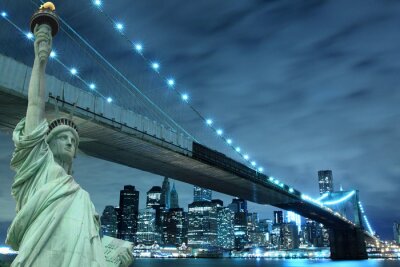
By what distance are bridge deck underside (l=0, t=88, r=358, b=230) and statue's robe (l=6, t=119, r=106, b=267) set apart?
49.2 ft

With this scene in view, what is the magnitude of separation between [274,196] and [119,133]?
35031 mm

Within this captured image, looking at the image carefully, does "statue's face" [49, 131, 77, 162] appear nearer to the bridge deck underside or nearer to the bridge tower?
the bridge deck underside

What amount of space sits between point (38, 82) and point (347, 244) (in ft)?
277

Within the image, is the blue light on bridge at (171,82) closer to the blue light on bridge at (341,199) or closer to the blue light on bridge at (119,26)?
the blue light on bridge at (119,26)

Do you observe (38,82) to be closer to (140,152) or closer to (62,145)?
(62,145)

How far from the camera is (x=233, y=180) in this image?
4331 centimetres

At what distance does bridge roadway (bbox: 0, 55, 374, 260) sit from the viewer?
1962 centimetres

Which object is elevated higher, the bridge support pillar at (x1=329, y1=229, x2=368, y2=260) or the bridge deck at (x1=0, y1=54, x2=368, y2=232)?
the bridge deck at (x1=0, y1=54, x2=368, y2=232)

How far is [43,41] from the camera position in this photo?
5.89 m

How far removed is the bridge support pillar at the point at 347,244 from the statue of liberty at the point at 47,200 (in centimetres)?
8316

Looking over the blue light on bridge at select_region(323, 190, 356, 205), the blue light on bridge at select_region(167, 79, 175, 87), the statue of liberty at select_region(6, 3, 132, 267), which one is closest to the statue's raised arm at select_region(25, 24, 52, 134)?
the statue of liberty at select_region(6, 3, 132, 267)

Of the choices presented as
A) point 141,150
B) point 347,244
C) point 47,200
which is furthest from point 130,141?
point 347,244

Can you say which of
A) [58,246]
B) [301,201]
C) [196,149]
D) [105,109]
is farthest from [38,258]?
[301,201]

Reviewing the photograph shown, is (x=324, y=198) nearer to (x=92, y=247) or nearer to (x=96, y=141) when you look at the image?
(x=96, y=141)
